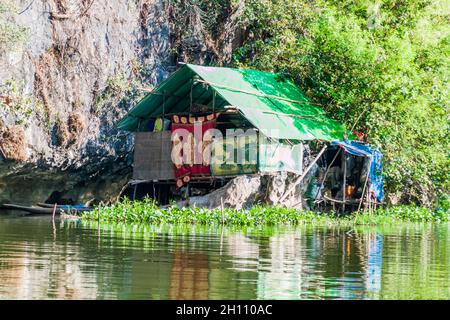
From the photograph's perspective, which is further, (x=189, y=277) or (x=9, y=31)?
(x=9, y=31)

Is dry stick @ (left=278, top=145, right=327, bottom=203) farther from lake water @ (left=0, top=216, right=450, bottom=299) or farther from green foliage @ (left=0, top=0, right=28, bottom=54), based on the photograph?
green foliage @ (left=0, top=0, right=28, bottom=54)

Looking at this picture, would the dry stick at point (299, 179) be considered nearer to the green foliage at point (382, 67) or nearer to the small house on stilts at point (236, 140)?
the small house on stilts at point (236, 140)

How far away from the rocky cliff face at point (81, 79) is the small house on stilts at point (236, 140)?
1.20m

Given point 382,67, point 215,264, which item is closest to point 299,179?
point 382,67

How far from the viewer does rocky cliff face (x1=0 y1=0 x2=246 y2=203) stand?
22.6m

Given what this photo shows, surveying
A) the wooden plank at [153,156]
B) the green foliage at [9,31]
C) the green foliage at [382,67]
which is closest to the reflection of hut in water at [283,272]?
the wooden plank at [153,156]

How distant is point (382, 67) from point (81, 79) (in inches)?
306

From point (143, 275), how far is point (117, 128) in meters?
14.6

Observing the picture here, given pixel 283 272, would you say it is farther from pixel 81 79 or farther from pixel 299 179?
pixel 81 79

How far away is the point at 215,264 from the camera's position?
36.9 ft

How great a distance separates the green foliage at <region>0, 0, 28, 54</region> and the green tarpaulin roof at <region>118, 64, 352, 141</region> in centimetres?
335

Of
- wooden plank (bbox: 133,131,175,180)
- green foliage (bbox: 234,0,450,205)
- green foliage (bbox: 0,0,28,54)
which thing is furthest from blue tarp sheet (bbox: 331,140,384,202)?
green foliage (bbox: 0,0,28,54)
